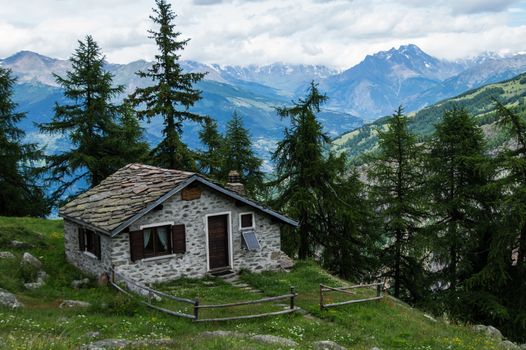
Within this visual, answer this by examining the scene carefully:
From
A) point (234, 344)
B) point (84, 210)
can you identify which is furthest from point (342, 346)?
point (84, 210)

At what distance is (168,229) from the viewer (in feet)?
78.2

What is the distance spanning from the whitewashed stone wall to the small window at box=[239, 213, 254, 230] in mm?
6832

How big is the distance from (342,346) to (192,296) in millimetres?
7955

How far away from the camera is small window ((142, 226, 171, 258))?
23.2 metres

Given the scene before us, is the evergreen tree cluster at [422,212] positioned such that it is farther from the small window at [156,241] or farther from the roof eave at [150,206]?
the small window at [156,241]

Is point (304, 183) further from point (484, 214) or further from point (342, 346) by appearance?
point (342, 346)

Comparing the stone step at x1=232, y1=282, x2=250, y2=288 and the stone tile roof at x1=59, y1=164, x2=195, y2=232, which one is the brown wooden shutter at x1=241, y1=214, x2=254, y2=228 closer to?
the stone step at x1=232, y1=282, x2=250, y2=288

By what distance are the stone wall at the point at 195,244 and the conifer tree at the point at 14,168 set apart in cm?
2535

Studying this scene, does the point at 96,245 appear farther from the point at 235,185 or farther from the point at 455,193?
the point at 455,193

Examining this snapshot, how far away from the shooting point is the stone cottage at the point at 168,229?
2267 cm

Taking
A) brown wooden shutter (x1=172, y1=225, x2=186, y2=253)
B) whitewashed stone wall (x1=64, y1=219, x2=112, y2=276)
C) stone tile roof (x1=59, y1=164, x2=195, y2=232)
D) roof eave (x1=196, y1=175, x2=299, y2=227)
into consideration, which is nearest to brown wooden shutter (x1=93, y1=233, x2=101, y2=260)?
whitewashed stone wall (x1=64, y1=219, x2=112, y2=276)

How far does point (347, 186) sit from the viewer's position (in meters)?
33.3

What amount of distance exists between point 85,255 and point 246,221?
326 inches

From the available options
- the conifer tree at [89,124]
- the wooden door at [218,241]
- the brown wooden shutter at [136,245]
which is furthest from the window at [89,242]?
the conifer tree at [89,124]
